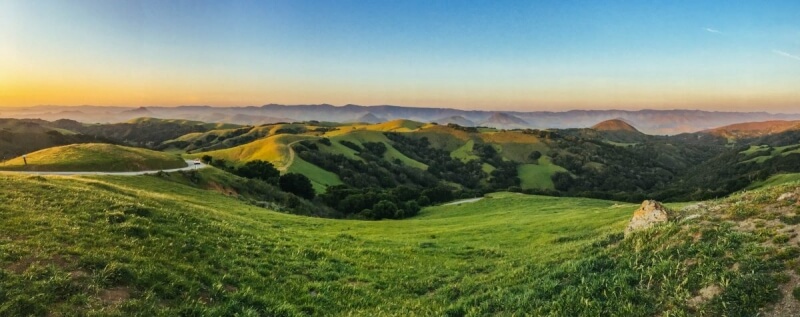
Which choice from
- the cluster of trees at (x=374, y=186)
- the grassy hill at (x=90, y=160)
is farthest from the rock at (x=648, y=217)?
the grassy hill at (x=90, y=160)

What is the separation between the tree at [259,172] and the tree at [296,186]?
79.4 inches

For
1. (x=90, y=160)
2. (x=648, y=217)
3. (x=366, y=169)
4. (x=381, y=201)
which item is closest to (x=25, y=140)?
(x=90, y=160)

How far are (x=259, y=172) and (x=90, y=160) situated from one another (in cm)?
3300

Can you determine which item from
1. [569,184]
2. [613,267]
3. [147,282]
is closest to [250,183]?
[147,282]

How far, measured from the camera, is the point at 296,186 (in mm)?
87938

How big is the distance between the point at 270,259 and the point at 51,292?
7.68 meters

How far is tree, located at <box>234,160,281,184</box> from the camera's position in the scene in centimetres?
8600

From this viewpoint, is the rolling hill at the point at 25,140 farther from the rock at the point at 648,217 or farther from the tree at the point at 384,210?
the rock at the point at 648,217

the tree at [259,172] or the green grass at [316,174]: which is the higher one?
the tree at [259,172]

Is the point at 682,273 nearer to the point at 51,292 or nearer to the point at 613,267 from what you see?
the point at 613,267

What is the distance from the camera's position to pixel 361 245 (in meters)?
23.4

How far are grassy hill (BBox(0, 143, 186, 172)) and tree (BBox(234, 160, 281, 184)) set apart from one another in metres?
17.1

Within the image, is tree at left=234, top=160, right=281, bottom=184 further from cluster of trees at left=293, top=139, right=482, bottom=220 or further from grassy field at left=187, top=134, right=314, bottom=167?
grassy field at left=187, top=134, right=314, bottom=167

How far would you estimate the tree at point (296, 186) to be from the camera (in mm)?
87500
